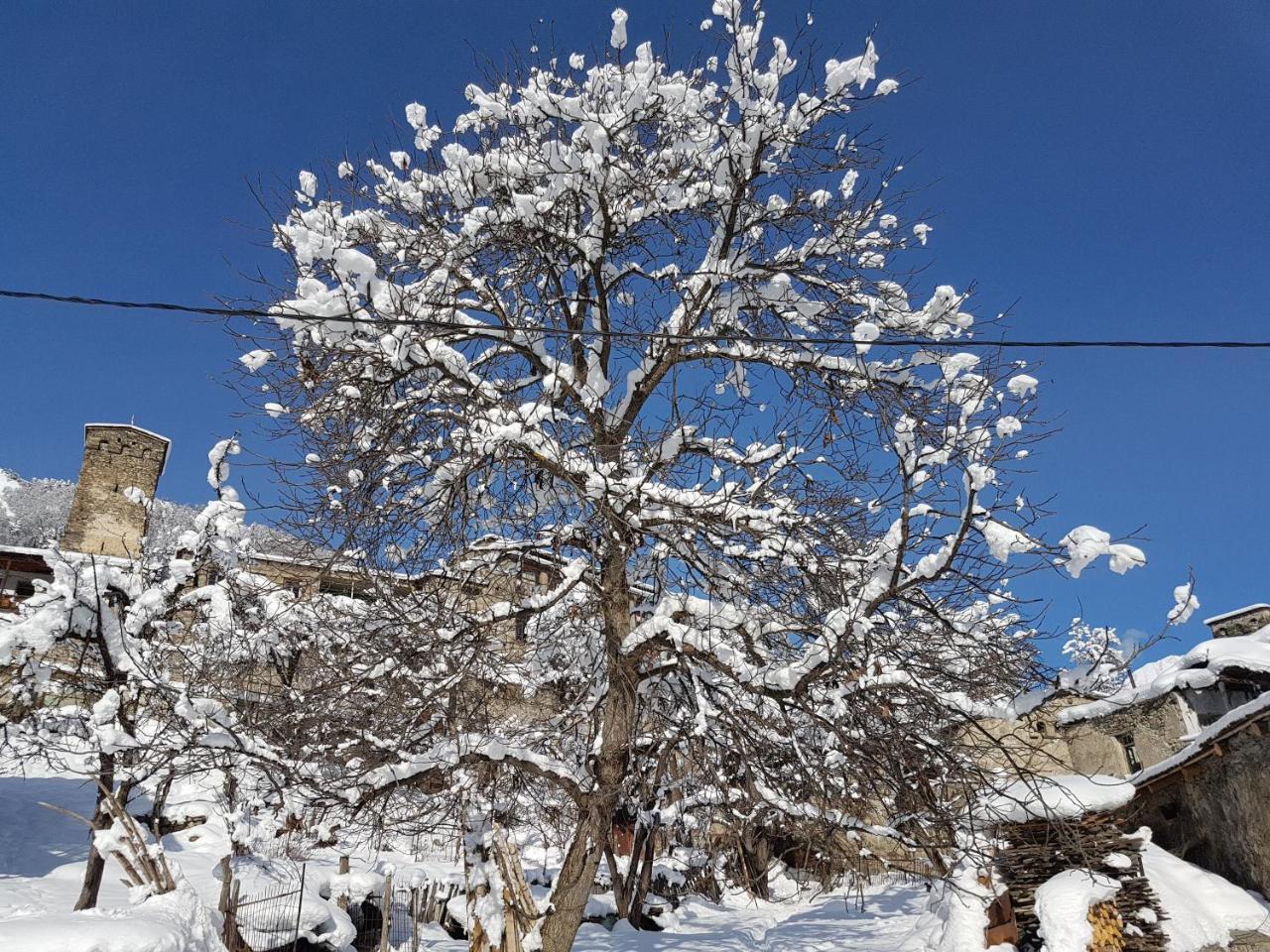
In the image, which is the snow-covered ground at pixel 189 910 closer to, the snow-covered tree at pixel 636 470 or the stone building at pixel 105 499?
the snow-covered tree at pixel 636 470

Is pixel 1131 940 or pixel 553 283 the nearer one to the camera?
pixel 553 283

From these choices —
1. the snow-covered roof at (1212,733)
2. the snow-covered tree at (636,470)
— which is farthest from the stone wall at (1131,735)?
the snow-covered tree at (636,470)

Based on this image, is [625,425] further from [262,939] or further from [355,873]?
[355,873]

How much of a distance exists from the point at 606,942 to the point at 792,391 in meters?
9.36

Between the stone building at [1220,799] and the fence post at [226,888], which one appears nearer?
the stone building at [1220,799]

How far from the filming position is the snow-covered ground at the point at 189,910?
5.94 metres

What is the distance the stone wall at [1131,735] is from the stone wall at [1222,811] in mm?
6939

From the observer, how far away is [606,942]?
12.1 m

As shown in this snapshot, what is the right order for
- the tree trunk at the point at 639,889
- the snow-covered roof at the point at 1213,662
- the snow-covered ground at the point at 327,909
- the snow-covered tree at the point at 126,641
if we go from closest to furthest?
1. the snow-covered ground at the point at 327,909
2. the snow-covered tree at the point at 126,641
3. the tree trunk at the point at 639,889
4. the snow-covered roof at the point at 1213,662

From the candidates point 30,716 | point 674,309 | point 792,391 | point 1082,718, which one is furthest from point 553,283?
point 1082,718

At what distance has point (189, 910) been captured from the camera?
698cm

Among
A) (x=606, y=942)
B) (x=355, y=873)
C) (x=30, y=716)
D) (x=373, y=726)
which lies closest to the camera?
(x=373, y=726)

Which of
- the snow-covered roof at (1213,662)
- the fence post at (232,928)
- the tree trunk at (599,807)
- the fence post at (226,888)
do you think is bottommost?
the fence post at (232,928)

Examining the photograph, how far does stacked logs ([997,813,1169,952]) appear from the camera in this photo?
9.60 meters
